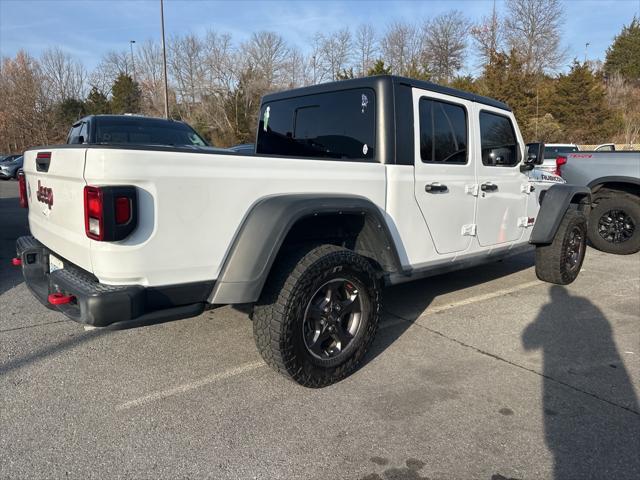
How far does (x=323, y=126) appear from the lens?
397cm

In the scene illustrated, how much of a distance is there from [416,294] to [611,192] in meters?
4.24

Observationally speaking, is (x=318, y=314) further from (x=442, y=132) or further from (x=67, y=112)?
(x=67, y=112)

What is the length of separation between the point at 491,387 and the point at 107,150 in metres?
2.69

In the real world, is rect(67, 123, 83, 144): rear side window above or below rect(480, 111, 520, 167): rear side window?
above

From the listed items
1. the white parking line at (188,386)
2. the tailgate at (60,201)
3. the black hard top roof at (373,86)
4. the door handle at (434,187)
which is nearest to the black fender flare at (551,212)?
the black hard top roof at (373,86)

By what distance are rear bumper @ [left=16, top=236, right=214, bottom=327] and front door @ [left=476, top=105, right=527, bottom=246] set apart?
2.73 meters

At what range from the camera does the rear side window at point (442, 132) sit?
3.76 meters

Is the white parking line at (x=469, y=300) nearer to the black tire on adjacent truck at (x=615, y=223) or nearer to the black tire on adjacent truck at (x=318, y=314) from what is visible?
the black tire on adjacent truck at (x=318, y=314)

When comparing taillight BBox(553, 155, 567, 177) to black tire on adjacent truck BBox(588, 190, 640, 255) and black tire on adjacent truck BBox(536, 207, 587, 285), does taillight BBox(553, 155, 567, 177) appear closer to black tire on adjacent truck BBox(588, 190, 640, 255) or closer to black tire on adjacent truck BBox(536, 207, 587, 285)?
black tire on adjacent truck BBox(588, 190, 640, 255)

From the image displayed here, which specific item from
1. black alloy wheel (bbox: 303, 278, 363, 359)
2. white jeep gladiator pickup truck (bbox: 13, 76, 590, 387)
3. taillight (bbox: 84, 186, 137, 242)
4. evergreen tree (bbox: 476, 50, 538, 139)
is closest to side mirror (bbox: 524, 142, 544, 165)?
white jeep gladiator pickup truck (bbox: 13, 76, 590, 387)

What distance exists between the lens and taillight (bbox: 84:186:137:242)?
2293mm

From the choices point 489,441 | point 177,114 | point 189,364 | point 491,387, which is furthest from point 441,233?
point 177,114

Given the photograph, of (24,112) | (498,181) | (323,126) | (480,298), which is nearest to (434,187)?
(323,126)

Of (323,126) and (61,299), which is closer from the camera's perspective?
(61,299)
